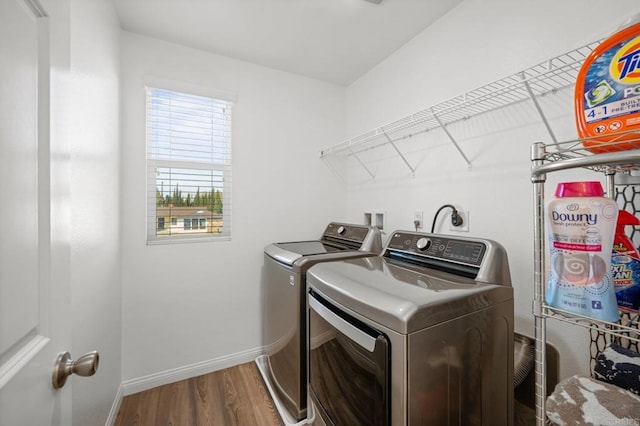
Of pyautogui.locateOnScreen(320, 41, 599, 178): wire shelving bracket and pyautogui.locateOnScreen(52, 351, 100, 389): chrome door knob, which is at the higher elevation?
pyautogui.locateOnScreen(320, 41, 599, 178): wire shelving bracket

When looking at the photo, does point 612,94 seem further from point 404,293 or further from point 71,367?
point 71,367

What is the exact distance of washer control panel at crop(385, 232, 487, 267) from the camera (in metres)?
1.15

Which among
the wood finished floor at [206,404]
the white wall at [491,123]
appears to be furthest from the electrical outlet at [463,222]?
the wood finished floor at [206,404]

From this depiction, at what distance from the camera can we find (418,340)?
80cm

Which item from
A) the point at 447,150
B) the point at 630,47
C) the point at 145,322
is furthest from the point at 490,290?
the point at 145,322

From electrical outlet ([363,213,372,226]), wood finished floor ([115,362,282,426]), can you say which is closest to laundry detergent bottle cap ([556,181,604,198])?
electrical outlet ([363,213,372,226])

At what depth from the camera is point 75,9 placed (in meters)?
1.05

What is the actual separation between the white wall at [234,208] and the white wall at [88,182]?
0.15 meters

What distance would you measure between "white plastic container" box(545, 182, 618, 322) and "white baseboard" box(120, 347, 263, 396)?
2.15 meters

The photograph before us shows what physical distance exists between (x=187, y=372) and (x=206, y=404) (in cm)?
35

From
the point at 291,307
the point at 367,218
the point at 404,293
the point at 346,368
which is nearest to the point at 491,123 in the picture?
the point at 404,293

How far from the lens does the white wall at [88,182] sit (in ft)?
2.06

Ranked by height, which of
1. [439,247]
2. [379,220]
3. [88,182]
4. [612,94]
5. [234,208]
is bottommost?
[439,247]

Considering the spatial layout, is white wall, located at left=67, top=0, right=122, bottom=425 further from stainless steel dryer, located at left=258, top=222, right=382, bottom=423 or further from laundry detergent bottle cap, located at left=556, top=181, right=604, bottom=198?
laundry detergent bottle cap, located at left=556, top=181, right=604, bottom=198
